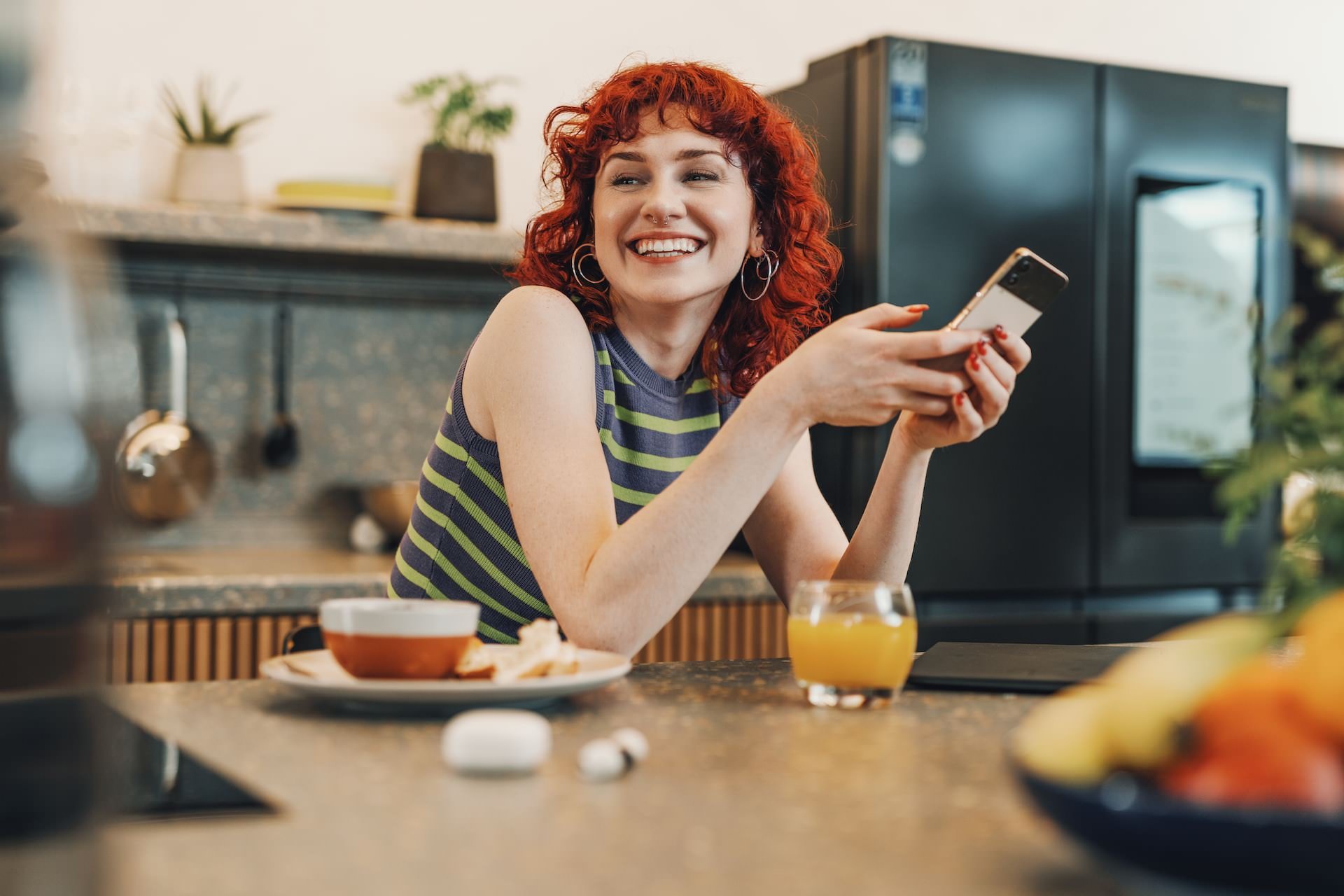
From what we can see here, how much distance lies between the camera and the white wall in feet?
8.86

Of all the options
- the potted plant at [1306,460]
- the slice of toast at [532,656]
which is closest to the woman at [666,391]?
the slice of toast at [532,656]

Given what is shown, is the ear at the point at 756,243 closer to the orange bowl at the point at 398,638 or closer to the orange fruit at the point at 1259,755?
the orange bowl at the point at 398,638

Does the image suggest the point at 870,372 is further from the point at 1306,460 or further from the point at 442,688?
the point at 1306,460

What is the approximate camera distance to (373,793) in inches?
28.5

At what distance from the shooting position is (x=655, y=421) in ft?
5.35

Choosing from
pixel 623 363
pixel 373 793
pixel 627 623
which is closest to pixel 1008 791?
pixel 373 793

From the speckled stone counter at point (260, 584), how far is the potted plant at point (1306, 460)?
176 cm

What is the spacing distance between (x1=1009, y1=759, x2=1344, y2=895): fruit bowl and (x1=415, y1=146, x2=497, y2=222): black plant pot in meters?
2.38

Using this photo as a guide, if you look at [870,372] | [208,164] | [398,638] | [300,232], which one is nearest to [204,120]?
[208,164]

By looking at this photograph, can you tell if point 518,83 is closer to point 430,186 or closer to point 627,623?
point 430,186

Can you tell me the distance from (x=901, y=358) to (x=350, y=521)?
1.93 meters

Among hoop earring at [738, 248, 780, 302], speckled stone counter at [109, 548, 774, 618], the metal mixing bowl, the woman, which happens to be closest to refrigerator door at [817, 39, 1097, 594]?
speckled stone counter at [109, 548, 774, 618]

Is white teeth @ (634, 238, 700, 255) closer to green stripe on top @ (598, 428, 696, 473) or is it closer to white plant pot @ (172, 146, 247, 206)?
green stripe on top @ (598, 428, 696, 473)

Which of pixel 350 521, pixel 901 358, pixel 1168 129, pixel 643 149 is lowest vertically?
pixel 350 521
